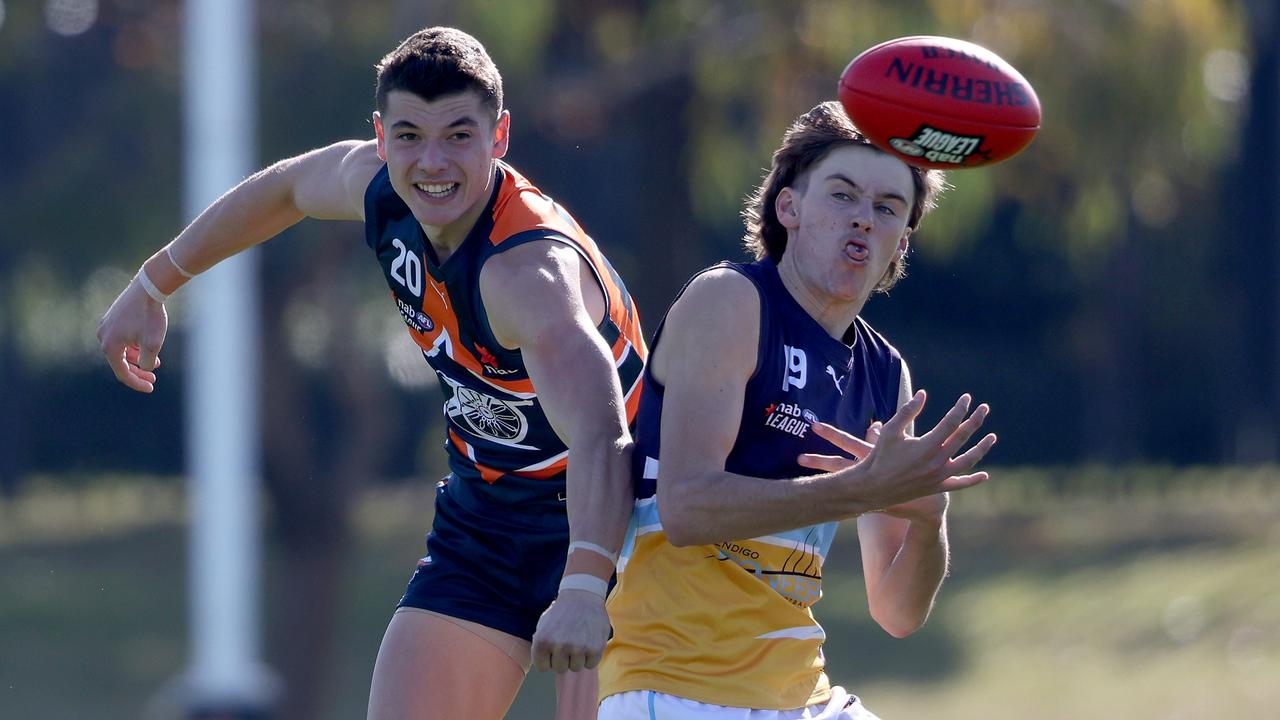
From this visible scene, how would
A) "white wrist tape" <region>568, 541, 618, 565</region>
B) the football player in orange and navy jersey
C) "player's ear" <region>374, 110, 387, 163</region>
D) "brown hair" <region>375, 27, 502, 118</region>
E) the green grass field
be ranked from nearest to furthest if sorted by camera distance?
"white wrist tape" <region>568, 541, 618, 565</region>
the football player in orange and navy jersey
"brown hair" <region>375, 27, 502, 118</region>
"player's ear" <region>374, 110, 387, 163</region>
the green grass field

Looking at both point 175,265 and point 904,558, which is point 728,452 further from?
point 175,265

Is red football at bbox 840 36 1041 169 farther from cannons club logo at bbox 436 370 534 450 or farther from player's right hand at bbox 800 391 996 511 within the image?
cannons club logo at bbox 436 370 534 450

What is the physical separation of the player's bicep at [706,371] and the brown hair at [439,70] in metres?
0.80

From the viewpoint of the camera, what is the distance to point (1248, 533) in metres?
19.0

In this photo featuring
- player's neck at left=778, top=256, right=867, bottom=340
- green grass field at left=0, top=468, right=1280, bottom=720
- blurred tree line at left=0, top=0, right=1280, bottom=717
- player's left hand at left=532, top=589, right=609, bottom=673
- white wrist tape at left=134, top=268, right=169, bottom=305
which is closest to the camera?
player's left hand at left=532, top=589, right=609, bottom=673

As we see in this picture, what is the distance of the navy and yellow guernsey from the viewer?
361 cm

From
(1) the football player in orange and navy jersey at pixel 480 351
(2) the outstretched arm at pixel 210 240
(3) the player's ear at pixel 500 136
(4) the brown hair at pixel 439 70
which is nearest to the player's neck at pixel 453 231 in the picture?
(1) the football player in orange and navy jersey at pixel 480 351

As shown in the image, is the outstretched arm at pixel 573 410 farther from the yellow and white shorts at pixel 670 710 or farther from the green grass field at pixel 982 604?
the green grass field at pixel 982 604

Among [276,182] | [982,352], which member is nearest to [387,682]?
[276,182]

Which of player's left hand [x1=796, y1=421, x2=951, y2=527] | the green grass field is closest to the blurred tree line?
the green grass field

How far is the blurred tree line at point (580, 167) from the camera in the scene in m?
12.2

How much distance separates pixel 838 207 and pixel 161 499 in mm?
20546

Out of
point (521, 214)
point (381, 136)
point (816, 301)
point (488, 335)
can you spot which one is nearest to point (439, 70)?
point (381, 136)

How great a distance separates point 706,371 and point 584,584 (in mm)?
495
